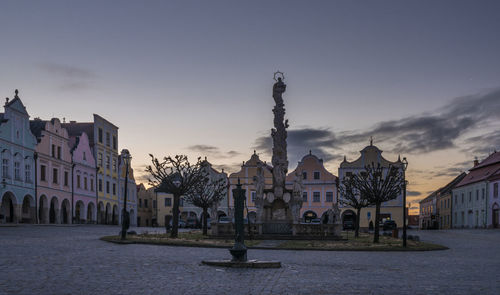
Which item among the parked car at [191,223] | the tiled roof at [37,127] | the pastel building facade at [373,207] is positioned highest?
the tiled roof at [37,127]

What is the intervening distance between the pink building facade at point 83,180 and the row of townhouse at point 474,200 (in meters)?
47.1

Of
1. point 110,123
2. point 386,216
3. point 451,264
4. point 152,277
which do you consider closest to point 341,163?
point 386,216

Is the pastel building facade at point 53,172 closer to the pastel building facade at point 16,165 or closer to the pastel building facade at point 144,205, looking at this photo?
the pastel building facade at point 16,165

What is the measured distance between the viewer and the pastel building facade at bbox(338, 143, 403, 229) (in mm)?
76625

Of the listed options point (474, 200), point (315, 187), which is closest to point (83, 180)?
point (315, 187)

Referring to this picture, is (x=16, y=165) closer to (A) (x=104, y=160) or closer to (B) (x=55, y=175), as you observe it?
(B) (x=55, y=175)

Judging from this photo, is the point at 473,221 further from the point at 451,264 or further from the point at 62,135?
the point at 451,264

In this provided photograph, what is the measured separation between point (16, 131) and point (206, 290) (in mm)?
44351

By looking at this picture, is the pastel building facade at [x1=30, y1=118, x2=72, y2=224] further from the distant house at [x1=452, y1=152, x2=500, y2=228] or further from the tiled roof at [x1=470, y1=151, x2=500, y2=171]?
the tiled roof at [x1=470, y1=151, x2=500, y2=171]

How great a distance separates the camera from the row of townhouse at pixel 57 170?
49.5 m

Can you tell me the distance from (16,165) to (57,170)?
320 inches

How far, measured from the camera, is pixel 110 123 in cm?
7431

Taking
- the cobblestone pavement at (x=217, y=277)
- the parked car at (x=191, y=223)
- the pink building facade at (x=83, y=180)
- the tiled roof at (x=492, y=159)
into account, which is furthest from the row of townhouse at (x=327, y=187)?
the cobblestone pavement at (x=217, y=277)

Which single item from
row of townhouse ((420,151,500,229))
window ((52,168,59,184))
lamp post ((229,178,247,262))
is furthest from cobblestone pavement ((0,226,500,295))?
row of townhouse ((420,151,500,229))
